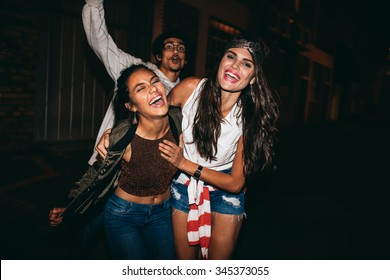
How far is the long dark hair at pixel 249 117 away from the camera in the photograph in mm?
2762

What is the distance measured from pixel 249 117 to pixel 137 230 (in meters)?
1.29

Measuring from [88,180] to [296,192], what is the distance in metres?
4.89

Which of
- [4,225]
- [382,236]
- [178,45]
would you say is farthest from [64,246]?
[382,236]

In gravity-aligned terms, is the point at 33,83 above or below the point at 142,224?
above

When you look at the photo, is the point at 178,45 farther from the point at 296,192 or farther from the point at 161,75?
the point at 296,192

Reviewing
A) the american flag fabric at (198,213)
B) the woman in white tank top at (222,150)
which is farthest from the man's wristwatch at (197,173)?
the american flag fabric at (198,213)

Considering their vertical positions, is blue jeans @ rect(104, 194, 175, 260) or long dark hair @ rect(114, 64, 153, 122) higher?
long dark hair @ rect(114, 64, 153, 122)

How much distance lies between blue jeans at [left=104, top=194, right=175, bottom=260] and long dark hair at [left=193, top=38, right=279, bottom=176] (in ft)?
2.09

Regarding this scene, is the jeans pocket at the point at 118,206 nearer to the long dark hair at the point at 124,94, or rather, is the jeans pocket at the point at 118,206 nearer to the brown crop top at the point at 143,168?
the brown crop top at the point at 143,168

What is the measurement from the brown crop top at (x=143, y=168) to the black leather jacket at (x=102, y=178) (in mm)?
79

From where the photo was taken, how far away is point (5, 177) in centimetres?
489

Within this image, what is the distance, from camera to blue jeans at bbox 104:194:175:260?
8.18ft

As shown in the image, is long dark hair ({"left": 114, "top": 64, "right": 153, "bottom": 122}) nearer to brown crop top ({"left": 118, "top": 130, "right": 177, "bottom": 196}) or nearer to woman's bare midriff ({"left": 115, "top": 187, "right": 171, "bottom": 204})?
brown crop top ({"left": 118, "top": 130, "right": 177, "bottom": 196})

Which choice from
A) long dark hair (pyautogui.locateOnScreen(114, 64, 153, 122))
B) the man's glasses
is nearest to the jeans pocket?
long dark hair (pyautogui.locateOnScreen(114, 64, 153, 122))
